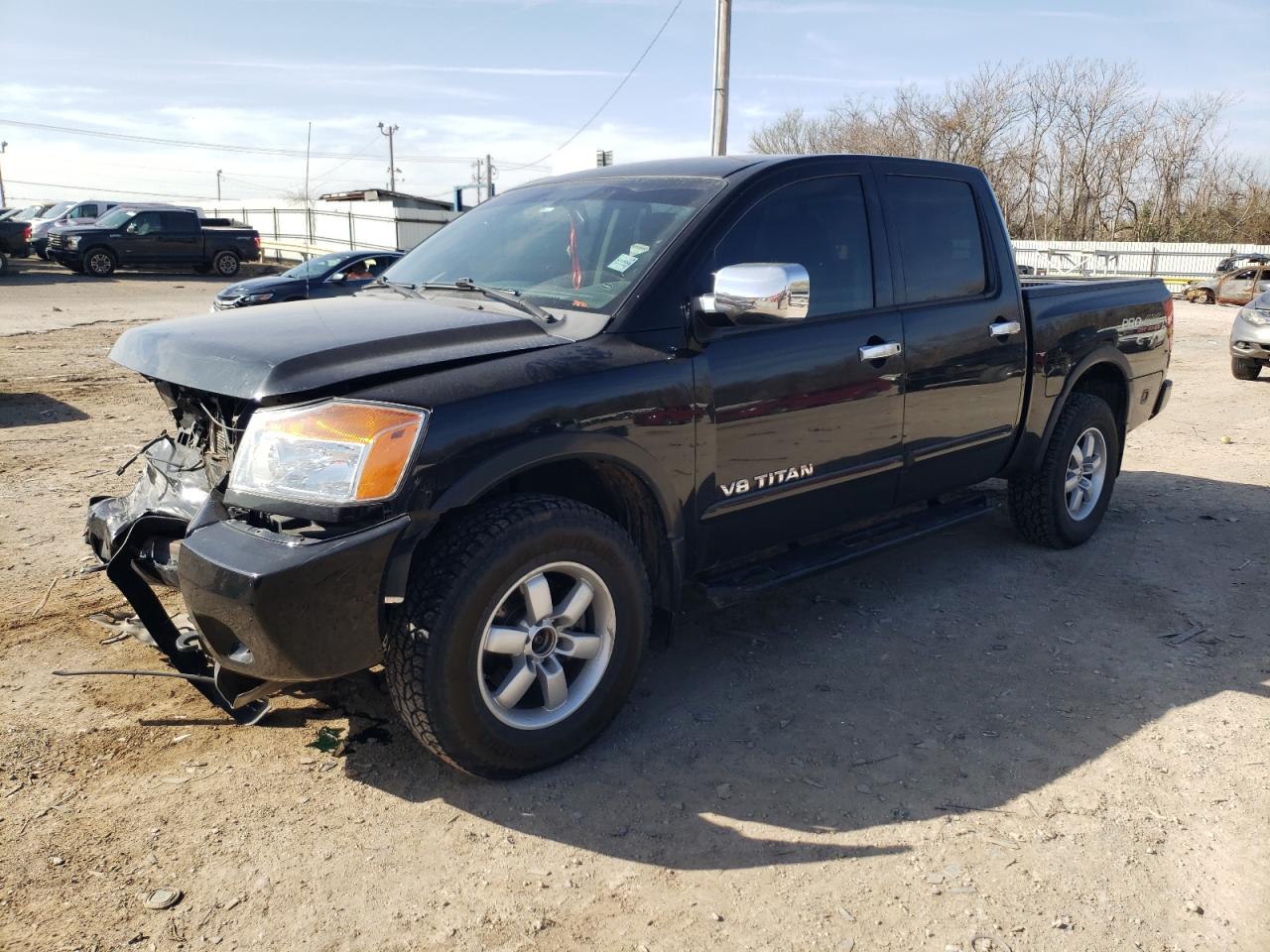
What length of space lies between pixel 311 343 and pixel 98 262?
27688 mm

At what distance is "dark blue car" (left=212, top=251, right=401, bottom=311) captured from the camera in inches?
550

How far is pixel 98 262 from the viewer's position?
2666 cm

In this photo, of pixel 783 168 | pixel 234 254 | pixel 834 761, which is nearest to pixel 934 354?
pixel 783 168

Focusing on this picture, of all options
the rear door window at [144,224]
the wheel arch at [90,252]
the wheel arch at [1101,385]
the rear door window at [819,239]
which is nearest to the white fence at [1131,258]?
the rear door window at [144,224]

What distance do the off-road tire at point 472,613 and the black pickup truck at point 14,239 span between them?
94.5 feet

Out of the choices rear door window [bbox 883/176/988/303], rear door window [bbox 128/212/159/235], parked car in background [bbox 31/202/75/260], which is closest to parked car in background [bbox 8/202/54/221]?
parked car in background [bbox 31/202/75/260]

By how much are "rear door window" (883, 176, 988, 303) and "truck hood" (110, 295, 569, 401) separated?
1854 mm

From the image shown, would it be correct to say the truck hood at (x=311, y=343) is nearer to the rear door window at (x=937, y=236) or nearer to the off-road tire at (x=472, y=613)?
the off-road tire at (x=472, y=613)

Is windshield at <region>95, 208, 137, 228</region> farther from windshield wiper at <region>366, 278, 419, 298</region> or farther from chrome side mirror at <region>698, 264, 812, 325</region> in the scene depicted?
chrome side mirror at <region>698, 264, 812, 325</region>

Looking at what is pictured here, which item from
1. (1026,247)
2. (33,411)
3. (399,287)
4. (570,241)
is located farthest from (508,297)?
(1026,247)

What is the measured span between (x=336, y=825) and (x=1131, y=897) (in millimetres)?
2192

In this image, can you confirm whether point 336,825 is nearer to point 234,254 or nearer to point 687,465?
point 687,465

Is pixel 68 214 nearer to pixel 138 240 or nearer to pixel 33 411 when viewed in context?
pixel 138 240

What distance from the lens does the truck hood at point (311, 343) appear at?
2.76 meters
